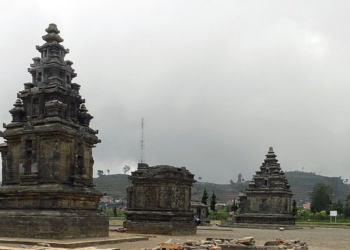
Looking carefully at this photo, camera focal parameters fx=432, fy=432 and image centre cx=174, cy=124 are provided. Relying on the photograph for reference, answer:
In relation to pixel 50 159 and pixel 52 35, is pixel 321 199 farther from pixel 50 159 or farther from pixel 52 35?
pixel 50 159

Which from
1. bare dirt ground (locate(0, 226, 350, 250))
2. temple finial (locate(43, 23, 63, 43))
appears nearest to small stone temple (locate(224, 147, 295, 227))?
bare dirt ground (locate(0, 226, 350, 250))

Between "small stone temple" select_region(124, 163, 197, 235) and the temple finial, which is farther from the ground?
the temple finial

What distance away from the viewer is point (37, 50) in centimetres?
2814

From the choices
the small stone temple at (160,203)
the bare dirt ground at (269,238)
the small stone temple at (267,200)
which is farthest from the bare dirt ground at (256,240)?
the small stone temple at (267,200)

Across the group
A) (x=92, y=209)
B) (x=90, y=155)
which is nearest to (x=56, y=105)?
(x=90, y=155)

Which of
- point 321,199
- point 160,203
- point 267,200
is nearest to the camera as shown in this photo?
point 160,203

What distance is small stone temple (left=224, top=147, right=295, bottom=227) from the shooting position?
5603 centimetres

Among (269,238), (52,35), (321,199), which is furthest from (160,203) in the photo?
(321,199)

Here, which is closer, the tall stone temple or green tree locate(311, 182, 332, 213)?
the tall stone temple

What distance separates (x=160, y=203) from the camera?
114ft

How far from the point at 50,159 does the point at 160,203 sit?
1251cm

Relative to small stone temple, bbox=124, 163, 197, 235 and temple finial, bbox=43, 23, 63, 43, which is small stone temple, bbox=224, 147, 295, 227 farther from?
temple finial, bbox=43, 23, 63, 43

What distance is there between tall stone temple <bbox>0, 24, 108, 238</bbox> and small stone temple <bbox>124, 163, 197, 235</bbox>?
8.02m

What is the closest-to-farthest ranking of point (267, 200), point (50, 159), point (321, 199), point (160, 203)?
point (50, 159)
point (160, 203)
point (267, 200)
point (321, 199)
